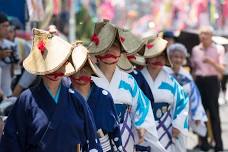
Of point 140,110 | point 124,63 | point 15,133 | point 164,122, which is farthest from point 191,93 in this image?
point 15,133

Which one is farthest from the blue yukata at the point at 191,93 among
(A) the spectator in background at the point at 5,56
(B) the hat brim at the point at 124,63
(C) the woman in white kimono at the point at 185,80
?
(B) the hat brim at the point at 124,63

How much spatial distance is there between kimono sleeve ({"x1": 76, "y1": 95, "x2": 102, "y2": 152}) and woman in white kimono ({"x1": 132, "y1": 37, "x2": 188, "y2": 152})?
2.19m

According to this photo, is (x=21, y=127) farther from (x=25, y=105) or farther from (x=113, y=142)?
(x=113, y=142)

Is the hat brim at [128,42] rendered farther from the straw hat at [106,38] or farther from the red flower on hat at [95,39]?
the red flower on hat at [95,39]

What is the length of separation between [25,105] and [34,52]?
0.43 meters

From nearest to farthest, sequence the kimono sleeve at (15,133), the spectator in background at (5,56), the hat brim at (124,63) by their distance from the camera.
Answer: the kimono sleeve at (15,133)
the hat brim at (124,63)
the spectator in background at (5,56)

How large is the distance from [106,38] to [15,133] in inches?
63.4

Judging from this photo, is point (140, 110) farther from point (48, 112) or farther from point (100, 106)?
point (48, 112)

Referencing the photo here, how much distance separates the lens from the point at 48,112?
5637 millimetres

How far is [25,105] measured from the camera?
5.63 metres

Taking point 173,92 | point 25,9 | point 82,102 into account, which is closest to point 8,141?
point 82,102

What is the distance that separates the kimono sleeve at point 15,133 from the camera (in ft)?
18.4

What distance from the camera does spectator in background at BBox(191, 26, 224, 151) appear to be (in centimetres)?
1190

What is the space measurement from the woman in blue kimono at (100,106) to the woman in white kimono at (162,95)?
167 centimetres
